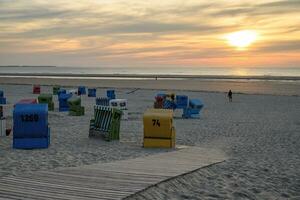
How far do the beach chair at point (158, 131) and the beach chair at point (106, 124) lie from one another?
169cm

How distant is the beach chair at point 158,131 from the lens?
Result: 1376 cm

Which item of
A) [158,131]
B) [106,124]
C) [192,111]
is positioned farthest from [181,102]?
[158,131]

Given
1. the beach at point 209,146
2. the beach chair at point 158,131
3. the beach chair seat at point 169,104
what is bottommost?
the beach at point 209,146

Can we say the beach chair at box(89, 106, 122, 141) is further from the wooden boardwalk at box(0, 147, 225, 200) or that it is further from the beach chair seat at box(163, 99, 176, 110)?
the beach chair seat at box(163, 99, 176, 110)

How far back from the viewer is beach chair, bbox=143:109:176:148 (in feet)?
45.1

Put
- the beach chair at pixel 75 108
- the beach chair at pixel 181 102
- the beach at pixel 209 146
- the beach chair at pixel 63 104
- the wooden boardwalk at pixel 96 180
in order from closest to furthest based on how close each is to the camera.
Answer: the wooden boardwalk at pixel 96 180, the beach at pixel 209 146, the beach chair at pixel 75 108, the beach chair at pixel 63 104, the beach chair at pixel 181 102

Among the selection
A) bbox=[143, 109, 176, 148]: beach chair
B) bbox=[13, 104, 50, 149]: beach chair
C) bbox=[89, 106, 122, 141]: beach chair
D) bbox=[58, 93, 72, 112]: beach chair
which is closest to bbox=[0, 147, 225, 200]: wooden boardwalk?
bbox=[143, 109, 176, 148]: beach chair

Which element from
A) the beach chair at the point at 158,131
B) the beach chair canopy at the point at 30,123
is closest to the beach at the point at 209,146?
the beach chair at the point at 158,131

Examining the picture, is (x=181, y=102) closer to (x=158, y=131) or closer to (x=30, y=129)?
(x=158, y=131)

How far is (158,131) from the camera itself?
1386 centimetres

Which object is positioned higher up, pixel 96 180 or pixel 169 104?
pixel 169 104

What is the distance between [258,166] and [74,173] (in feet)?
16.5

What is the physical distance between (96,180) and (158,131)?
572 cm

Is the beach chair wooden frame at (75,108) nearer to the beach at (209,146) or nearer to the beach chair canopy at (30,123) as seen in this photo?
the beach at (209,146)
